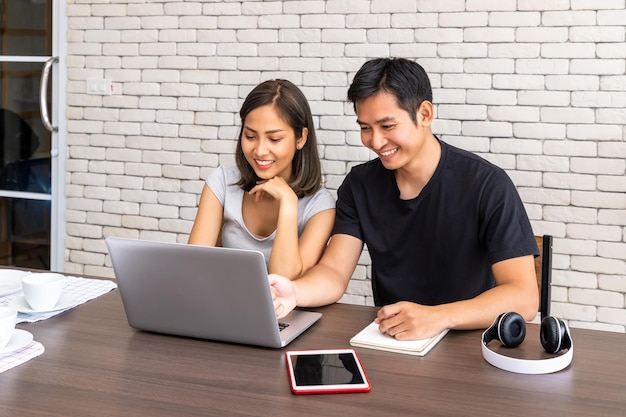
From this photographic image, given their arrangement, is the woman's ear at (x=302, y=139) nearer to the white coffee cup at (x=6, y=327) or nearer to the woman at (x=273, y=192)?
the woman at (x=273, y=192)

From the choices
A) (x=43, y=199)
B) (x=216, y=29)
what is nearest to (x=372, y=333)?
(x=216, y=29)

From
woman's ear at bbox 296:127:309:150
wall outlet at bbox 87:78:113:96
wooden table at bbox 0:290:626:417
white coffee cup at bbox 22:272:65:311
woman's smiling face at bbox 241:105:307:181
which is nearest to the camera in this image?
wooden table at bbox 0:290:626:417

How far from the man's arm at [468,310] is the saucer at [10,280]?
0.92m

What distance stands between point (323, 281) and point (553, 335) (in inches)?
24.7

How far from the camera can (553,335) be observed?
4.47 ft

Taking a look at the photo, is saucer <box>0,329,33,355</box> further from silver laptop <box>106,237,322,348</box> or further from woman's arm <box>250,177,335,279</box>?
woman's arm <box>250,177,335,279</box>

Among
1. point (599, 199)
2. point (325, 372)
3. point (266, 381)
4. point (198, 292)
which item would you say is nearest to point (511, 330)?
point (325, 372)

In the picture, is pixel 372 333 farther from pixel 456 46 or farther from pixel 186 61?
pixel 186 61

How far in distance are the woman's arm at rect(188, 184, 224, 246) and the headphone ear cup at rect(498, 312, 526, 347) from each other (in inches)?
43.6

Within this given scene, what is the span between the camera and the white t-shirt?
227cm

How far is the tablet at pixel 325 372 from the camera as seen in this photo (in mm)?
1214

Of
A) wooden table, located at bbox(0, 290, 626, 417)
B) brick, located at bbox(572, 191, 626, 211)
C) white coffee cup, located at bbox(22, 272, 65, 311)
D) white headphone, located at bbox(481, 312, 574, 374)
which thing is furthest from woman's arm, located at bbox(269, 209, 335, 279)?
brick, located at bbox(572, 191, 626, 211)

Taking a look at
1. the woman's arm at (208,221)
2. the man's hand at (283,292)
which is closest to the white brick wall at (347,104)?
the woman's arm at (208,221)

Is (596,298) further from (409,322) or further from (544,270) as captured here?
(409,322)
